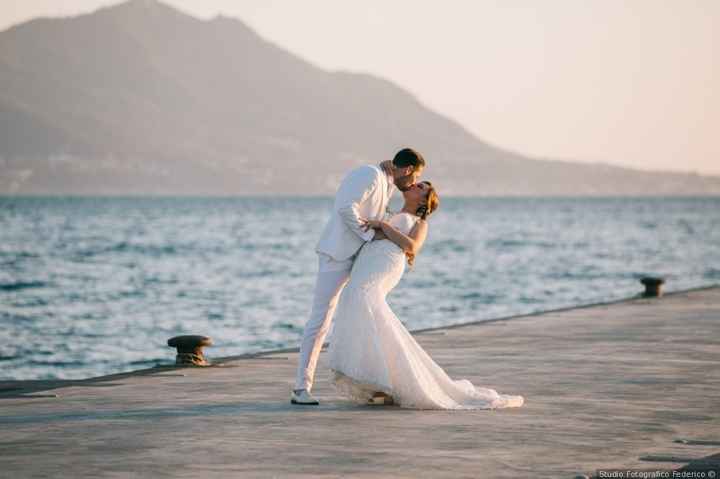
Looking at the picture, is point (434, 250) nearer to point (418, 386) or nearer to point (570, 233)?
point (570, 233)

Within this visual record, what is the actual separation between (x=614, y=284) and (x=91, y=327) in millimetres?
23198

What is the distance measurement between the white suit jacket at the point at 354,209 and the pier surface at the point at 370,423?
121 centimetres

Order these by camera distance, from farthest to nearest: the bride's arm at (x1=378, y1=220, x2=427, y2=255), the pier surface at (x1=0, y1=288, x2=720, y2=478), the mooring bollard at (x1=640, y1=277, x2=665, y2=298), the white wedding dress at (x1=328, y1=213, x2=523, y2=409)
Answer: the mooring bollard at (x1=640, y1=277, x2=665, y2=298) → the bride's arm at (x1=378, y1=220, x2=427, y2=255) → the white wedding dress at (x1=328, y1=213, x2=523, y2=409) → the pier surface at (x1=0, y1=288, x2=720, y2=478)

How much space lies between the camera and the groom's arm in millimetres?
10859

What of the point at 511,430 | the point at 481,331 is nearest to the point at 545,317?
the point at 481,331

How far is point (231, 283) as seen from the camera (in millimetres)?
50938

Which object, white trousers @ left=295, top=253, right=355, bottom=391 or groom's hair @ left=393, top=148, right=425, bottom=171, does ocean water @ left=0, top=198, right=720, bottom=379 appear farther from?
groom's hair @ left=393, top=148, right=425, bottom=171

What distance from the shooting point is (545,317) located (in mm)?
19594

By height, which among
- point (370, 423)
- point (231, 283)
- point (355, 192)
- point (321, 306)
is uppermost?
point (355, 192)

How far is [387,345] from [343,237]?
2.93 ft

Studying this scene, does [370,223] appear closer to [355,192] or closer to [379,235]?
[379,235]

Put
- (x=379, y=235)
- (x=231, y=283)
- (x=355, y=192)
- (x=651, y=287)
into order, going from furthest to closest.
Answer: (x=231, y=283) < (x=651, y=287) < (x=379, y=235) < (x=355, y=192)

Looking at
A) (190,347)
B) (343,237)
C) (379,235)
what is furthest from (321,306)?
(190,347)

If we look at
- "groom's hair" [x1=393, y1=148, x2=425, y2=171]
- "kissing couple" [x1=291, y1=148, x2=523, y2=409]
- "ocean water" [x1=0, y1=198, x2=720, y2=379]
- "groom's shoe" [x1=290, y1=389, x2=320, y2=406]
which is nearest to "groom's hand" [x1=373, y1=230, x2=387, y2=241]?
"kissing couple" [x1=291, y1=148, x2=523, y2=409]
